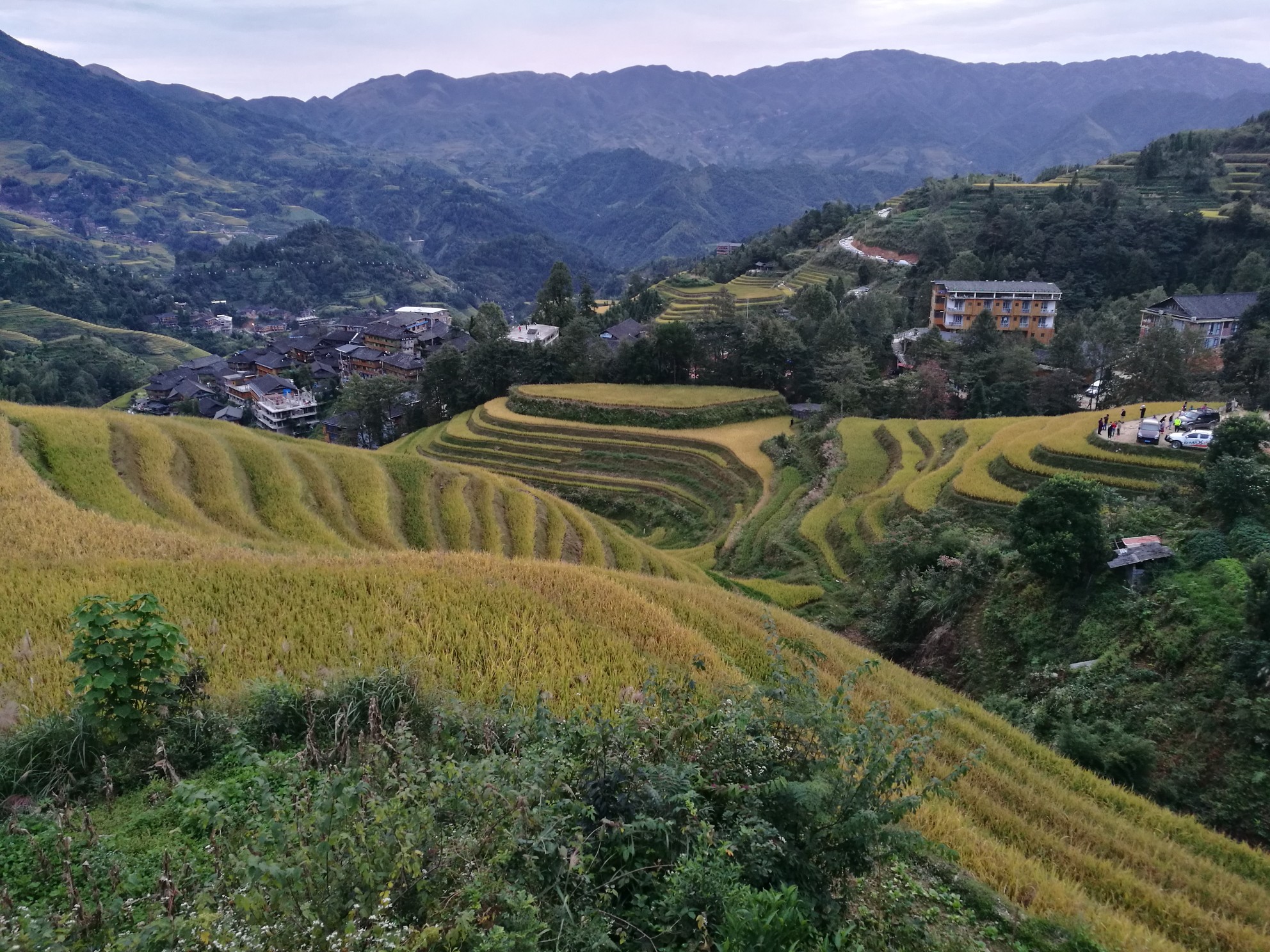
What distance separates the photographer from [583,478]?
33.2 metres

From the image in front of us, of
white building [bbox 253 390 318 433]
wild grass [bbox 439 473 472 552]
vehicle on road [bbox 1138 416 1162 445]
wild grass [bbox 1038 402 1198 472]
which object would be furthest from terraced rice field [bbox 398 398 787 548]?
white building [bbox 253 390 318 433]

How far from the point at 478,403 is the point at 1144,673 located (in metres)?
40.5

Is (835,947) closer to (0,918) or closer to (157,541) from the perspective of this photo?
(0,918)

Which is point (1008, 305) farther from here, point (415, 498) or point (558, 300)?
point (415, 498)

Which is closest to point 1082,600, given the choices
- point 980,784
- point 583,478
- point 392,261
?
point 980,784

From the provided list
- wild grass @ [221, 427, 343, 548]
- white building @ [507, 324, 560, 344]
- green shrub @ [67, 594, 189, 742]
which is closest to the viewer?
green shrub @ [67, 594, 189, 742]

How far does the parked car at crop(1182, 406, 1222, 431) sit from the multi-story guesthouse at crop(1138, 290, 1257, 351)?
71.4 feet

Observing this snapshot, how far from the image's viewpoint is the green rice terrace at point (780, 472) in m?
20.2

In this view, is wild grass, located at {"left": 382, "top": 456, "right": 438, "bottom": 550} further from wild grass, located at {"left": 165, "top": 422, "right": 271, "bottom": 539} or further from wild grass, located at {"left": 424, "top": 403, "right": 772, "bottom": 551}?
wild grass, located at {"left": 424, "top": 403, "right": 772, "bottom": 551}

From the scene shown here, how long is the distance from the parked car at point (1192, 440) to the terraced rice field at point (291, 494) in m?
13.8

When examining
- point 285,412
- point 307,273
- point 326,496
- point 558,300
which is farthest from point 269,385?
point 307,273

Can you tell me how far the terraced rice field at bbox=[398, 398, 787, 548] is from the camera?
29969 millimetres

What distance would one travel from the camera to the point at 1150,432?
1986 centimetres

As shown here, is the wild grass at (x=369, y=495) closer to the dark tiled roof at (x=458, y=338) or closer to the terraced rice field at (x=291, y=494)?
the terraced rice field at (x=291, y=494)
